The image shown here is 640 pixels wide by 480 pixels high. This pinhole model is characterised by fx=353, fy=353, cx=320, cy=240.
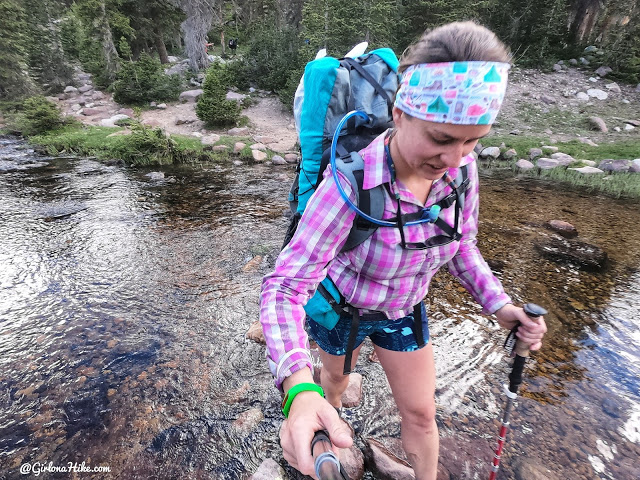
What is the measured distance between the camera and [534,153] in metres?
11.6

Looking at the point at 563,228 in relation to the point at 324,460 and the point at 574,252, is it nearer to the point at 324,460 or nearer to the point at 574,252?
the point at 574,252

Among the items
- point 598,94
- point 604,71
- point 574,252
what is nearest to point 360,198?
point 574,252

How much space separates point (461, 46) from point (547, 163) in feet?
38.6

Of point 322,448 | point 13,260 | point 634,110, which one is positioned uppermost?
point 322,448

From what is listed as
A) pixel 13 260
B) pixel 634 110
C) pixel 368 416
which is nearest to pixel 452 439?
pixel 368 416

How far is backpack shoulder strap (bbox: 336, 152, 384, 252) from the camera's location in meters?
1.42

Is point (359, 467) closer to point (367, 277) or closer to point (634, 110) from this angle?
point (367, 277)

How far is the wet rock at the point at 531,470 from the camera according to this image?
2.67 m

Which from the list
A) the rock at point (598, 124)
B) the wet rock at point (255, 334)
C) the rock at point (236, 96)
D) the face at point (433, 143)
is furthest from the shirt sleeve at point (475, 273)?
the rock at point (236, 96)

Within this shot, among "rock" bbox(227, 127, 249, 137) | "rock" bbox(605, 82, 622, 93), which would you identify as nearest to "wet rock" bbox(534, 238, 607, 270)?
"rock" bbox(227, 127, 249, 137)

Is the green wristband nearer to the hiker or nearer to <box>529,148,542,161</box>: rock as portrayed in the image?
the hiker

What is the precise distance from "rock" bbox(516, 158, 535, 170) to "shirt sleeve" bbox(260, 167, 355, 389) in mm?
11483

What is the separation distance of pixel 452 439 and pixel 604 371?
2096 mm

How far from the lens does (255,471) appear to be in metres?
2.70
